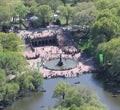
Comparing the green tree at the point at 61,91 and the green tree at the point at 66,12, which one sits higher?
the green tree at the point at 66,12

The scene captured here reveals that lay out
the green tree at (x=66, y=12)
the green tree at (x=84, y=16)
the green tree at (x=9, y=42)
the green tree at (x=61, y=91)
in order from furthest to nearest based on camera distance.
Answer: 1. the green tree at (x=66, y=12)
2. the green tree at (x=84, y=16)
3. the green tree at (x=9, y=42)
4. the green tree at (x=61, y=91)

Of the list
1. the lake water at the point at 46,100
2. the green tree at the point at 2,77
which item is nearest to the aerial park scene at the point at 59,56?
the lake water at the point at 46,100

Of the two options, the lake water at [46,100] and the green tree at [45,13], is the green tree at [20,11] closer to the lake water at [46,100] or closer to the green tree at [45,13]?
the green tree at [45,13]

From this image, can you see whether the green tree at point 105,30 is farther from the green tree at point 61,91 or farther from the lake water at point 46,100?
the green tree at point 61,91

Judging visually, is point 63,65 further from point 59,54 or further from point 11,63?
point 11,63

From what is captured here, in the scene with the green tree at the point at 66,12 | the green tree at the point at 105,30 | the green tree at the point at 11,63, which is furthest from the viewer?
the green tree at the point at 66,12

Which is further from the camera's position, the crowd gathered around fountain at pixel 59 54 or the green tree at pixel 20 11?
the green tree at pixel 20 11

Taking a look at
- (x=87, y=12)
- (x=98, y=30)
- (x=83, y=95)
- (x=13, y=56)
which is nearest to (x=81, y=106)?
(x=83, y=95)

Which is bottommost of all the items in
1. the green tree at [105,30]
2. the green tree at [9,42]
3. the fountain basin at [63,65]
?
the fountain basin at [63,65]

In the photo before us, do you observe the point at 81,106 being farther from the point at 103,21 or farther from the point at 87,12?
the point at 87,12
